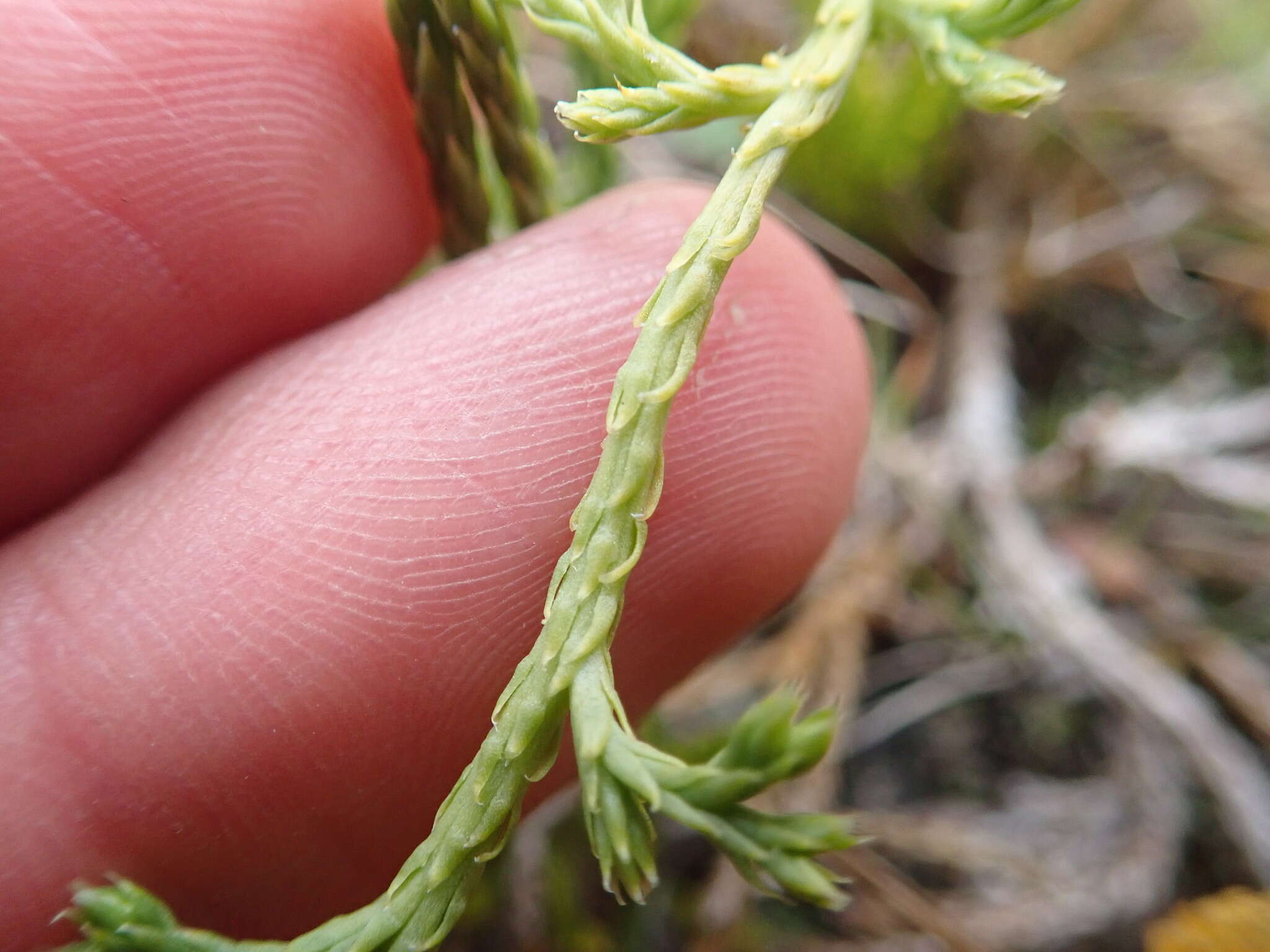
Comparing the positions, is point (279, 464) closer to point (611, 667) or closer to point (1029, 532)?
point (611, 667)

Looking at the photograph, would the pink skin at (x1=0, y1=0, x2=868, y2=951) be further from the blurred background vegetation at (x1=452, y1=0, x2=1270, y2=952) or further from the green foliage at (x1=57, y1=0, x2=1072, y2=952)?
the blurred background vegetation at (x1=452, y1=0, x2=1270, y2=952)

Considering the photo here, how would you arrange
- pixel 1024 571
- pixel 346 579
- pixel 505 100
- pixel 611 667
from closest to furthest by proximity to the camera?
pixel 611 667, pixel 346 579, pixel 505 100, pixel 1024 571

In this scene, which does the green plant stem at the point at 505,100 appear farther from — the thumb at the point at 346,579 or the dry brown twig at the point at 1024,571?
the dry brown twig at the point at 1024,571

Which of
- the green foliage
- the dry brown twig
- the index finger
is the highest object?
the index finger

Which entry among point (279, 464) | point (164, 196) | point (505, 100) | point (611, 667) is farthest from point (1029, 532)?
point (164, 196)

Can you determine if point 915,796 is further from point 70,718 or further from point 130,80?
point 130,80

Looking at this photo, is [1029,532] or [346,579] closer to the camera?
[346,579]

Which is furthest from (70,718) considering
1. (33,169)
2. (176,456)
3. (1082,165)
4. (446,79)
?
(1082,165)

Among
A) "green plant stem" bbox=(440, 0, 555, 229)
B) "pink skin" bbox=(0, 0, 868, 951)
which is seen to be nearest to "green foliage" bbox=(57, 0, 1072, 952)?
"green plant stem" bbox=(440, 0, 555, 229)
